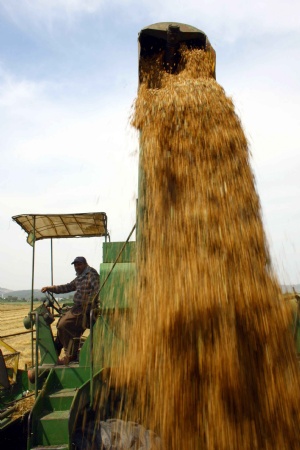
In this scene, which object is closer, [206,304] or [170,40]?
[206,304]

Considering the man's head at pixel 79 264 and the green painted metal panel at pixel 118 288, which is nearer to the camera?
the green painted metal panel at pixel 118 288

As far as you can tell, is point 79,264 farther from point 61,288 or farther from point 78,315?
point 78,315

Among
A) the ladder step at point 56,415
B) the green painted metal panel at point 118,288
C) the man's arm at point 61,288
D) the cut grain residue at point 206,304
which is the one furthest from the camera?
the man's arm at point 61,288

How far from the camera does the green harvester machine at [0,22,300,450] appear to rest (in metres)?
3.00

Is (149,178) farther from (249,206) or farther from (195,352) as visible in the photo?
(195,352)

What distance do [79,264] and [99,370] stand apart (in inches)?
50.8

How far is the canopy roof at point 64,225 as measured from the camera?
5145mm

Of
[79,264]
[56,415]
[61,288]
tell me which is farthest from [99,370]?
[61,288]

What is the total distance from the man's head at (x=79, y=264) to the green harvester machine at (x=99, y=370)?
284mm

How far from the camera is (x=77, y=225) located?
5.71 m

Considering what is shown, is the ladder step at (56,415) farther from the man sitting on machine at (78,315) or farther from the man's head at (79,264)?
the man's head at (79,264)

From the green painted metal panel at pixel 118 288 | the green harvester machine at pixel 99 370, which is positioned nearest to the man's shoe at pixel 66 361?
the green harvester machine at pixel 99 370

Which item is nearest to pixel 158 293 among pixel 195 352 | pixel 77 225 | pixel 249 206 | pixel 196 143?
pixel 195 352

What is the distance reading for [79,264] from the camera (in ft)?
14.8
